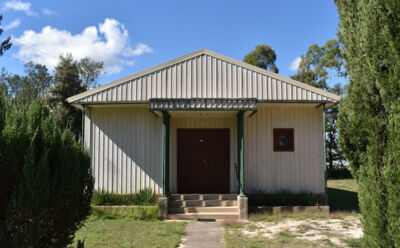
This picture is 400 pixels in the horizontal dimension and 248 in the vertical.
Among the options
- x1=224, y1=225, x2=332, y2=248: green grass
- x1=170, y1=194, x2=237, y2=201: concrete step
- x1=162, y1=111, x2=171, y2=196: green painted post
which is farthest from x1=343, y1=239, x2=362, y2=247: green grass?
x1=162, y1=111, x2=171, y2=196: green painted post

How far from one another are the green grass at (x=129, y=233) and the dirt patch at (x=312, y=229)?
1795 mm

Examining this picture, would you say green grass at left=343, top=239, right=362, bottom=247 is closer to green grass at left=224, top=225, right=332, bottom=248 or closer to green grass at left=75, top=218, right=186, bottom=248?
green grass at left=224, top=225, right=332, bottom=248

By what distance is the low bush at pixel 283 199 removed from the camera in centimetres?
927

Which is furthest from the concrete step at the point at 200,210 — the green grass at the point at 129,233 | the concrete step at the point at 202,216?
the green grass at the point at 129,233

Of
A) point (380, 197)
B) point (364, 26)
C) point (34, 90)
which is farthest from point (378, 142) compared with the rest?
point (34, 90)

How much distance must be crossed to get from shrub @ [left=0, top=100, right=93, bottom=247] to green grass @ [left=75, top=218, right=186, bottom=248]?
2.08 meters

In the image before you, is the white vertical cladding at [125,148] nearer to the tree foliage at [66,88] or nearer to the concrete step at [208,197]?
the concrete step at [208,197]

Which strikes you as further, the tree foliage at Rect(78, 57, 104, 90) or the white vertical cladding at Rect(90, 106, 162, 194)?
the tree foliage at Rect(78, 57, 104, 90)

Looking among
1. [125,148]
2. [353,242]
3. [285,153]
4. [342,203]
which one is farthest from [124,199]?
[342,203]

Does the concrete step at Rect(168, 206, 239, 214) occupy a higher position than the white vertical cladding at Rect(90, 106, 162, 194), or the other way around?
the white vertical cladding at Rect(90, 106, 162, 194)

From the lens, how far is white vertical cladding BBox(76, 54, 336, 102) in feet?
31.0

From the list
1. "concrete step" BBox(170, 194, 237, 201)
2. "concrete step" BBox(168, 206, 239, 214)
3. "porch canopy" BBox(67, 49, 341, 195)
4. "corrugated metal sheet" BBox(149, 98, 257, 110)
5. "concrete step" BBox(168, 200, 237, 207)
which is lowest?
"concrete step" BBox(168, 206, 239, 214)

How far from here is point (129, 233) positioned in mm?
6828

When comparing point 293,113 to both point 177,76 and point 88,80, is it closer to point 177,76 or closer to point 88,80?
point 177,76
